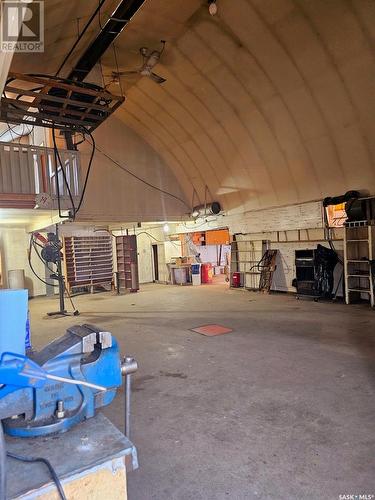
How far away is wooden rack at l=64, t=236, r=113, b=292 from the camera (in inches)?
421

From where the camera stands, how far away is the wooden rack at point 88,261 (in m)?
10.7

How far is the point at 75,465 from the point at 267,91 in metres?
7.80

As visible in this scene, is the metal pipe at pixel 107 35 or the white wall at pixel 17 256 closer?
the metal pipe at pixel 107 35

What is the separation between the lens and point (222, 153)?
955cm

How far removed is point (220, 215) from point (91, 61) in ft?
20.4

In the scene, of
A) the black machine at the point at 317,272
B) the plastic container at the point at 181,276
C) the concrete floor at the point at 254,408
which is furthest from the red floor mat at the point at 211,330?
the plastic container at the point at 181,276

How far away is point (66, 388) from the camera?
130cm

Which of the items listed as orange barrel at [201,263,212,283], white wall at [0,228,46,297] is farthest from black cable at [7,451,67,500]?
orange barrel at [201,263,212,283]

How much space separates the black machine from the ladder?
44cm

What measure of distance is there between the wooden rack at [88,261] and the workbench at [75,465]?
9.87 metres

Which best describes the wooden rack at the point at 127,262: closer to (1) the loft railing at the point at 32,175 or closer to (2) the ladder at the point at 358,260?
(1) the loft railing at the point at 32,175

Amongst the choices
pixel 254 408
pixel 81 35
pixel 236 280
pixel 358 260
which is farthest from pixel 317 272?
pixel 81 35

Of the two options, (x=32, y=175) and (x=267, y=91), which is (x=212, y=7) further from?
(x=32, y=175)

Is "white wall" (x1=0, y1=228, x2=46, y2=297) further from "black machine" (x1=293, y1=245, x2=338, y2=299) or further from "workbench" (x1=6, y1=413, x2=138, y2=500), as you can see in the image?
"workbench" (x1=6, y1=413, x2=138, y2=500)
